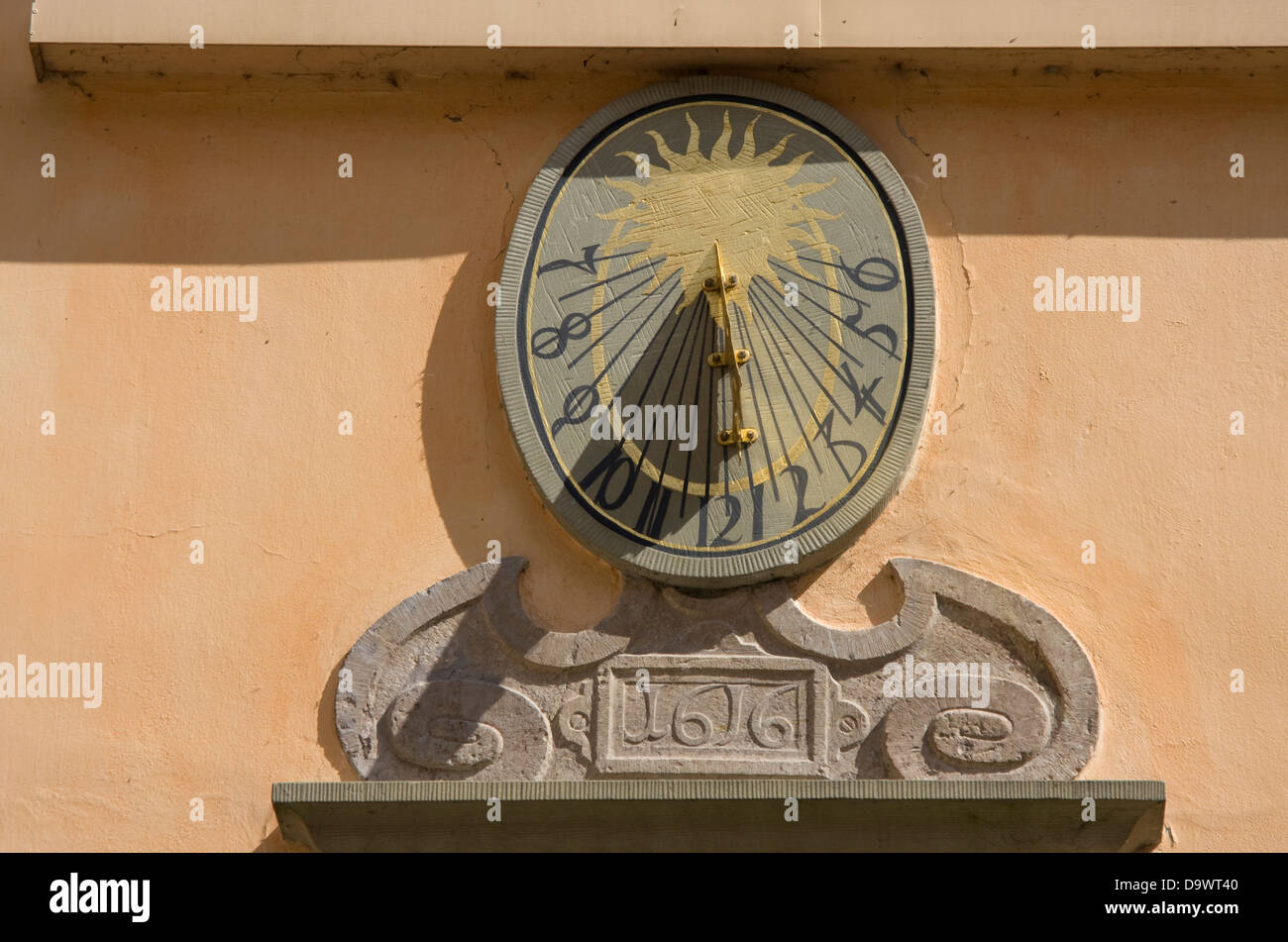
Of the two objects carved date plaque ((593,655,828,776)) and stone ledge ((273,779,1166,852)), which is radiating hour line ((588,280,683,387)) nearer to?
carved date plaque ((593,655,828,776))

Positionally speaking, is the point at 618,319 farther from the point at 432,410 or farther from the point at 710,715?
the point at 710,715

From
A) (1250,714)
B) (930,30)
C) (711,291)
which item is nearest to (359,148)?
(711,291)

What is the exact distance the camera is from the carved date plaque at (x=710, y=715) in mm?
5441

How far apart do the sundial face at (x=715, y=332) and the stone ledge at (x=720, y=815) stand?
0.58 m

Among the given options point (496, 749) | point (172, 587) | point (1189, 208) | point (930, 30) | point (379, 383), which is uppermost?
point (930, 30)

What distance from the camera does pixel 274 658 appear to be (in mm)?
5645

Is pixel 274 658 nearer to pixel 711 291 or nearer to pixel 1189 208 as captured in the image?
pixel 711 291

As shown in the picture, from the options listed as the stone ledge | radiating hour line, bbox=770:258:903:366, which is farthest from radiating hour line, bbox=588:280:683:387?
the stone ledge

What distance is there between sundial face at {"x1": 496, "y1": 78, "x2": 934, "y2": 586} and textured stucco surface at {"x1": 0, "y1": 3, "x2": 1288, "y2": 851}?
134 mm

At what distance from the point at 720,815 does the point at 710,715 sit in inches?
10.7

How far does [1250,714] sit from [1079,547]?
58cm

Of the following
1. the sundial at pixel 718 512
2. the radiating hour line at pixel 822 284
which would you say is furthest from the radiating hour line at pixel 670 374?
the radiating hour line at pixel 822 284

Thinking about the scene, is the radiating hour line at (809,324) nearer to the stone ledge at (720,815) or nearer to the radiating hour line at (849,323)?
the radiating hour line at (849,323)

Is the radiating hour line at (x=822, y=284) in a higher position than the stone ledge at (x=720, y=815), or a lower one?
higher
